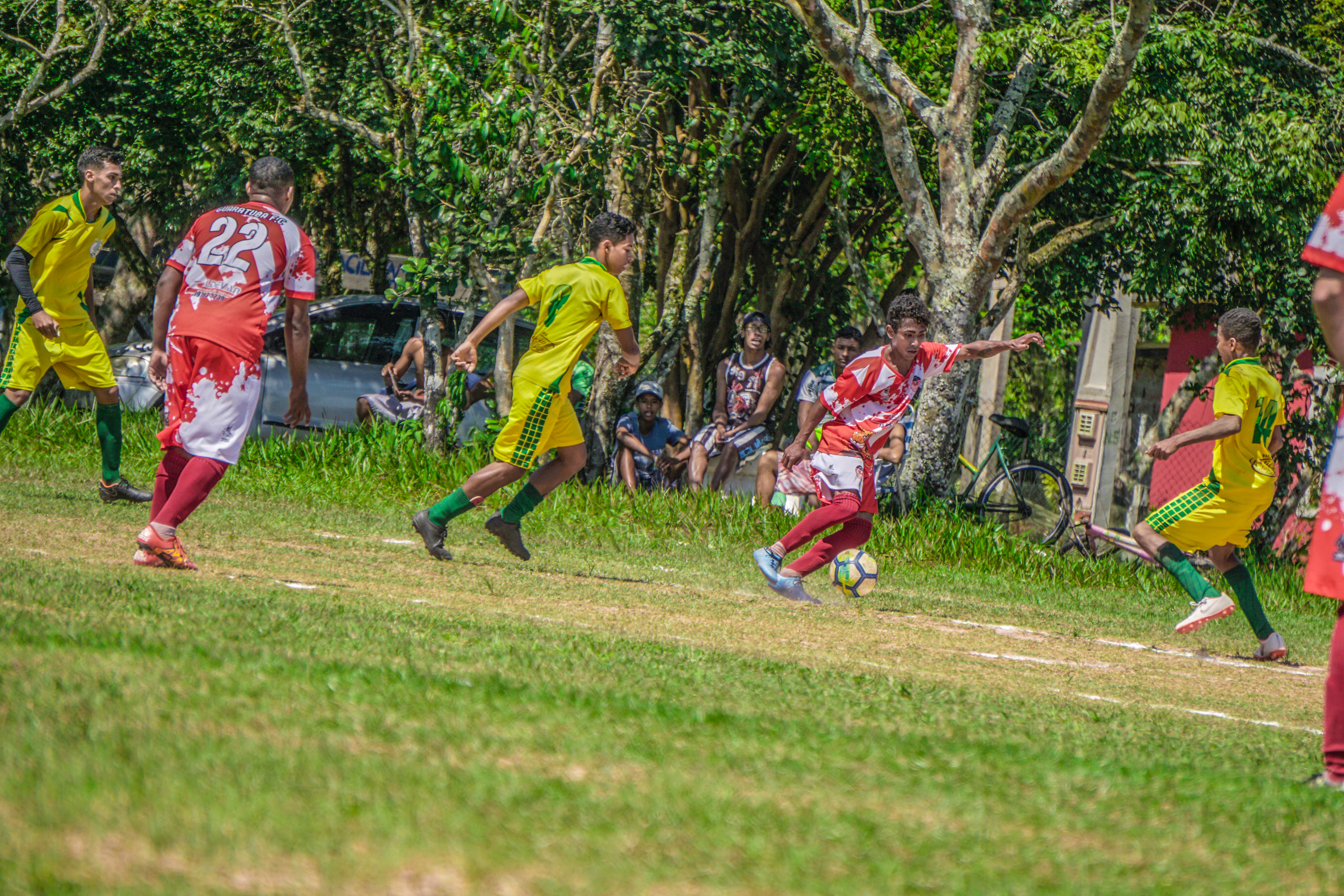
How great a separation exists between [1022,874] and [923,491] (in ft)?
31.0

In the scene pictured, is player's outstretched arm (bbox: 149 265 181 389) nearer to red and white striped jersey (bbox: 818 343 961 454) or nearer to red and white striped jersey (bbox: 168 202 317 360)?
red and white striped jersey (bbox: 168 202 317 360)

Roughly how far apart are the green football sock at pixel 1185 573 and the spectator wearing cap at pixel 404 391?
7.25 meters

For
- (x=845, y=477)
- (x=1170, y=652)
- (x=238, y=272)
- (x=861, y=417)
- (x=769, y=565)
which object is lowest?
(x=1170, y=652)

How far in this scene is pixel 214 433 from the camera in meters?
6.23

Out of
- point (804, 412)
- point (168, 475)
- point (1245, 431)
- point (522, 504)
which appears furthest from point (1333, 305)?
point (804, 412)

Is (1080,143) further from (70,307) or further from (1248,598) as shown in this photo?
(70,307)

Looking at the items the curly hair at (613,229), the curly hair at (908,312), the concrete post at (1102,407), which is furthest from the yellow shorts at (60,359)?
the concrete post at (1102,407)

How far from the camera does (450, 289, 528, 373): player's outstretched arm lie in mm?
7203

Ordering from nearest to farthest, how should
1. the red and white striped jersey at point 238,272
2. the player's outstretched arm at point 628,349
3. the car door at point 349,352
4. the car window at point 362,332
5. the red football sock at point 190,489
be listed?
1. the red football sock at point 190,489
2. the red and white striped jersey at point 238,272
3. the player's outstretched arm at point 628,349
4. the car door at point 349,352
5. the car window at point 362,332

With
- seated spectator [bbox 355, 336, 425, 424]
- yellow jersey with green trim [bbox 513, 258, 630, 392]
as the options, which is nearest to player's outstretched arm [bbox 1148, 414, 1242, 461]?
yellow jersey with green trim [bbox 513, 258, 630, 392]

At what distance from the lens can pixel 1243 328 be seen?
7809 mm

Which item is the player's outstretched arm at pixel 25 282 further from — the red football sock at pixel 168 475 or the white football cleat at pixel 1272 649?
the white football cleat at pixel 1272 649

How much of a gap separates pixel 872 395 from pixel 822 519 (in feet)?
2.48

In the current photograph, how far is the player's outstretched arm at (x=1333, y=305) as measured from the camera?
3.64 metres
